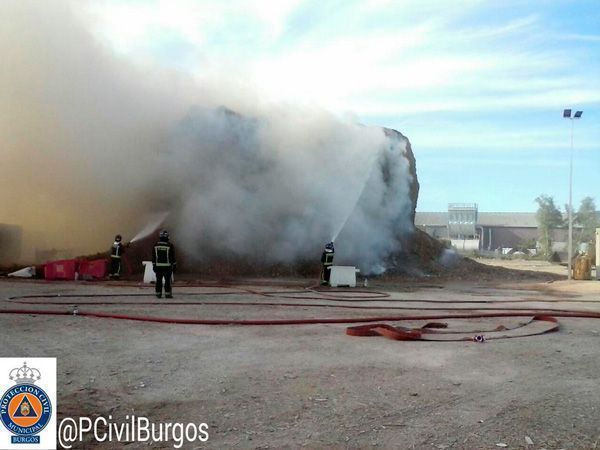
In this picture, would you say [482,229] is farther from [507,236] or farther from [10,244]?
[10,244]

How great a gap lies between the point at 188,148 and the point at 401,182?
31.5ft

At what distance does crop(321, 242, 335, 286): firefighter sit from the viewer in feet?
62.7

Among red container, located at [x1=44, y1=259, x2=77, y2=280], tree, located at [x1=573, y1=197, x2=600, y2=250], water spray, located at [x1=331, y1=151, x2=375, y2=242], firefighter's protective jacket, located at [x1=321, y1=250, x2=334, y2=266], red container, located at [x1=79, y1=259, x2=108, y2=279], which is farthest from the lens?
tree, located at [x1=573, y1=197, x2=600, y2=250]

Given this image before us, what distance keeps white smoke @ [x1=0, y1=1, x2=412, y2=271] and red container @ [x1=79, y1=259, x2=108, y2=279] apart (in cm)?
323

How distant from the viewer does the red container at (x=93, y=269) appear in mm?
20281

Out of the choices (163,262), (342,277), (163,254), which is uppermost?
(163,254)

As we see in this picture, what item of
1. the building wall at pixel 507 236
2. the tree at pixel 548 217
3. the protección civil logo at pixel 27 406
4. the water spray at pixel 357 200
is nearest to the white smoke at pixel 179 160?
the water spray at pixel 357 200

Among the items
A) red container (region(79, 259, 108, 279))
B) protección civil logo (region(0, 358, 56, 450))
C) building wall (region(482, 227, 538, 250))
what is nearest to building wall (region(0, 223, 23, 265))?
red container (region(79, 259, 108, 279))

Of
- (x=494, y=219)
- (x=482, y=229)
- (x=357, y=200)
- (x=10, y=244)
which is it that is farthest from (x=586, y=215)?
(x=10, y=244)

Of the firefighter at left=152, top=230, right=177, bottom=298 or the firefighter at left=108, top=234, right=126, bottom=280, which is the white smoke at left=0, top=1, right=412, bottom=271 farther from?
the firefighter at left=152, top=230, right=177, bottom=298

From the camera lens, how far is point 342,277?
19609 millimetres

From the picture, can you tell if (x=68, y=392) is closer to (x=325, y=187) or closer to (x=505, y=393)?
(x=505, y=393)

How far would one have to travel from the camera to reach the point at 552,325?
34.3ft

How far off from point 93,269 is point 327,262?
26.4 ft
